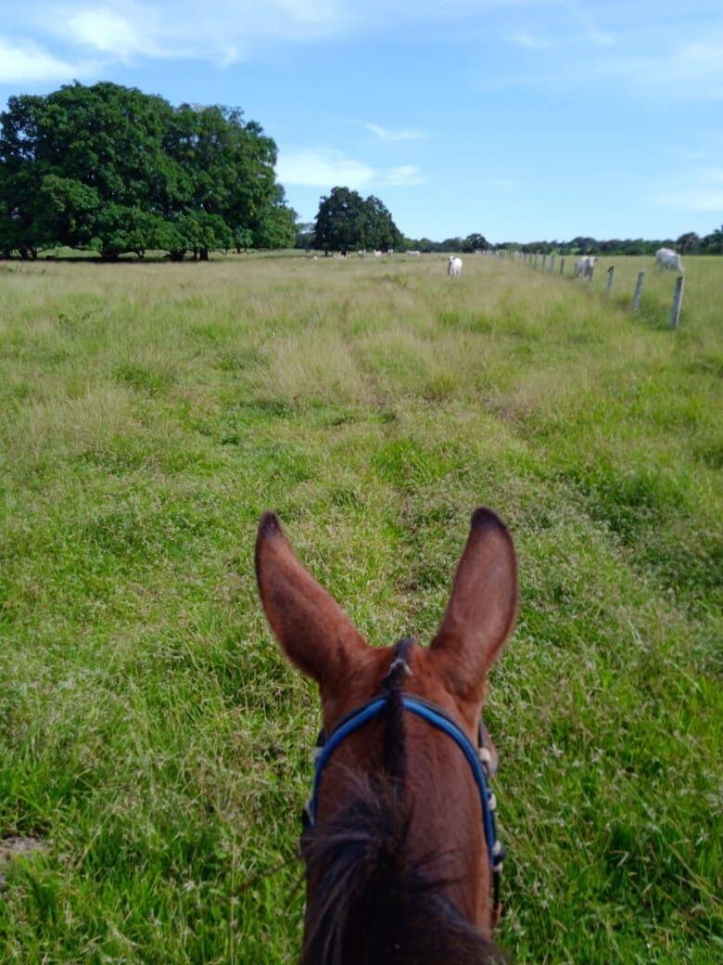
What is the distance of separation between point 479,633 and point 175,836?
1605 millimetres

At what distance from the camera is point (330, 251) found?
7456cm

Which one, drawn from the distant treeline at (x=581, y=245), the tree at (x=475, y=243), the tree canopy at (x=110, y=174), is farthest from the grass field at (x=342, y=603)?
the tree at (x=475, y=243)

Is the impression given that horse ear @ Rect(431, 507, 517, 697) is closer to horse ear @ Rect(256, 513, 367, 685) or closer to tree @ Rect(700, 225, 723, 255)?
horse ear @ Rect(256, 513, 367, 685)

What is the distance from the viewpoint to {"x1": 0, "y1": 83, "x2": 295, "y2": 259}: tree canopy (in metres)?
35.4

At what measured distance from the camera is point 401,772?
976 mm

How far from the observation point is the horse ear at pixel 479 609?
4.30 ft

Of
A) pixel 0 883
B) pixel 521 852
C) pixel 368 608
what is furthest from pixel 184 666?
pixel 521 852

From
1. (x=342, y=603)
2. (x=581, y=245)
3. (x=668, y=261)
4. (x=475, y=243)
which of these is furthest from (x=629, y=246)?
(x=342, y=603)

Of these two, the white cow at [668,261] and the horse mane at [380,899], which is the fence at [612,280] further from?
the horse mane at [380,899]

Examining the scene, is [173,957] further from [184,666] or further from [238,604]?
[238,604]

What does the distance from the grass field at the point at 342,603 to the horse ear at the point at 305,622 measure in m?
1.18

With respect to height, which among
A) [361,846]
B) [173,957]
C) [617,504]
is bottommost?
[173,957]

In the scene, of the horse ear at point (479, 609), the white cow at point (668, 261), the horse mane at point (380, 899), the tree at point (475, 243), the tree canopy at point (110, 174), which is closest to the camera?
the horse mane at point (380, 899)

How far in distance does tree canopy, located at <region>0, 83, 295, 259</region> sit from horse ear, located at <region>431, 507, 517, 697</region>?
38590 millimetres
